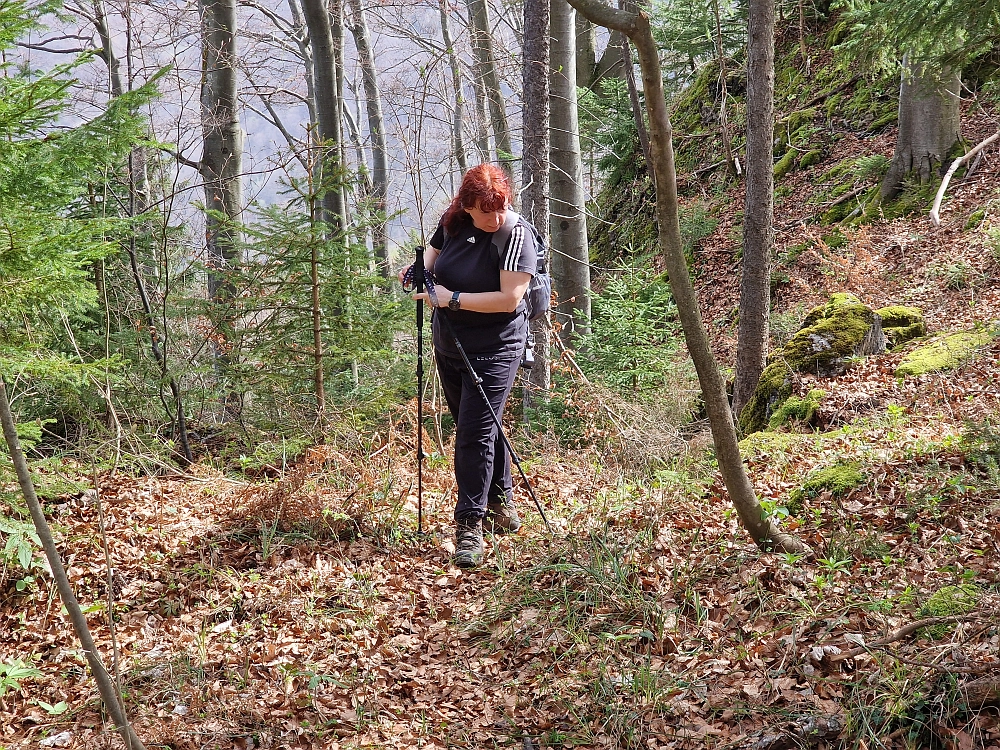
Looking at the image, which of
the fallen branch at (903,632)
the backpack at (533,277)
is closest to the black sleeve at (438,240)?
the backpack at (533,277)

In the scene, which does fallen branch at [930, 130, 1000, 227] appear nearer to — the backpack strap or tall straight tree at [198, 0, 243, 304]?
the backpack strap

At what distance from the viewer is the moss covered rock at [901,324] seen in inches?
283

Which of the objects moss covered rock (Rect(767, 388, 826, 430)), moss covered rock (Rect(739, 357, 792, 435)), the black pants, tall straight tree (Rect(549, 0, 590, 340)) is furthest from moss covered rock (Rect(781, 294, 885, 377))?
the black pants

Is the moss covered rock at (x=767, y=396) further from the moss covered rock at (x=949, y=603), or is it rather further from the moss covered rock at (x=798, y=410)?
the moss covered rock at (x=949, y=603)

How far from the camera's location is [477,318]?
4586mm

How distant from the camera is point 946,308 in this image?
788 centimetres

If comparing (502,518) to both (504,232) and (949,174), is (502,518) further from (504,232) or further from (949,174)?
(949,174)

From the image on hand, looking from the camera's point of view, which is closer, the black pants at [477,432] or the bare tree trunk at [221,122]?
the black pants at [477,432]

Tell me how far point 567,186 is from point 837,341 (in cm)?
328

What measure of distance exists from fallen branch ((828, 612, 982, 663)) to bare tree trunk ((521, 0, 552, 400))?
4.62 meters

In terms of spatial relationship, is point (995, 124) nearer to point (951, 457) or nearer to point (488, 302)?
point (951, 457)

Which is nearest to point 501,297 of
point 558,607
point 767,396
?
point 558,607

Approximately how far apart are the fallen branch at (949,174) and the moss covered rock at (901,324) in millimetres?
2749

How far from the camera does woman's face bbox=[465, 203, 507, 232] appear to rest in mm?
4418
